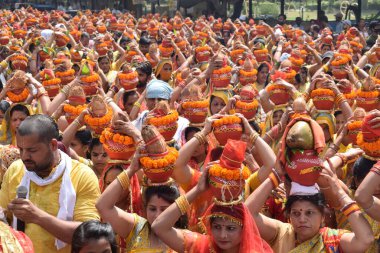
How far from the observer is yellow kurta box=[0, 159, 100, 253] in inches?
145

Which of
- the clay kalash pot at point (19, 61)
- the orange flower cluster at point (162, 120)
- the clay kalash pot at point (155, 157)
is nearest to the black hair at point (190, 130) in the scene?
the orange flower cluster at point (162, 120)

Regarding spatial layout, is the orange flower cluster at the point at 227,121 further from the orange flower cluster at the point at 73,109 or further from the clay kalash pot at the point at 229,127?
the orange flower cluster at the point at 73,109

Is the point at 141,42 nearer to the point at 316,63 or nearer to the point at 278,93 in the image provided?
the point at 316,63

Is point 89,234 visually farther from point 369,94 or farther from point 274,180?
point 369,94

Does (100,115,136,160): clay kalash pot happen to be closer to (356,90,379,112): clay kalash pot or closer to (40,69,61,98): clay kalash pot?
(356,90,379,112): clay kalash pot

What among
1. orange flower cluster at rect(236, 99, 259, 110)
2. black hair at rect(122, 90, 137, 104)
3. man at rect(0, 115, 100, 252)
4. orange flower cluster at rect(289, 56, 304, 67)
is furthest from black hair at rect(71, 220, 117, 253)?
orange flower cluster at rect(289, 56, 304, 67)

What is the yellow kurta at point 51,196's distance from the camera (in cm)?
368

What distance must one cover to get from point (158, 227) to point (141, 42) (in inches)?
343

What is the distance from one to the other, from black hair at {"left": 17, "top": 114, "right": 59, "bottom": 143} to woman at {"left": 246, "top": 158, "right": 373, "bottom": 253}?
1.27 metres

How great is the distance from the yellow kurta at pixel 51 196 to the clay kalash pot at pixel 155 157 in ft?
1.07

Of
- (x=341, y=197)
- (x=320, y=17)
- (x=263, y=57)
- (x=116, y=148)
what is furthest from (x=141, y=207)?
(x=320, y=17)

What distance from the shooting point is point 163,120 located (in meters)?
4.93

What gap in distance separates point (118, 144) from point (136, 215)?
504mm

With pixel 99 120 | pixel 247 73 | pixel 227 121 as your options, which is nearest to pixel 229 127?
pixel 227 121
